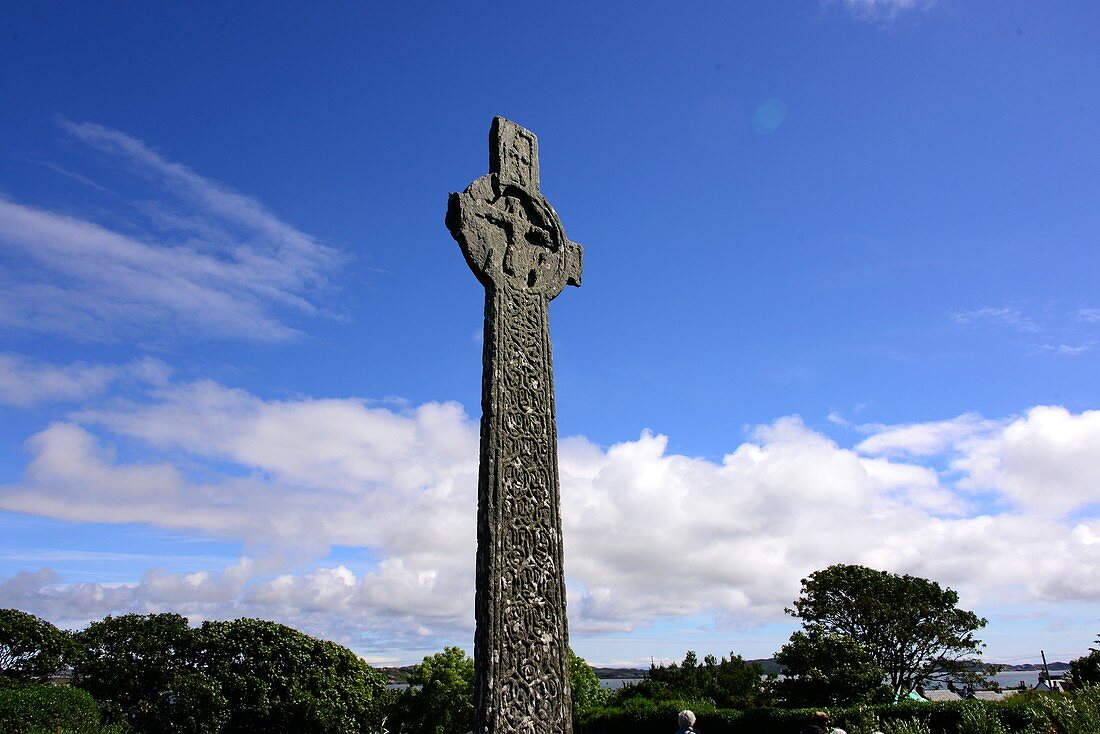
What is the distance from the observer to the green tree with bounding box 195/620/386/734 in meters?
18.8

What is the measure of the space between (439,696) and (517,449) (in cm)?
1875

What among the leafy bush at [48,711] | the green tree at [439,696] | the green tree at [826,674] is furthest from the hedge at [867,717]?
the leafy bush at [48,711]

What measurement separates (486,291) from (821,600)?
95.5 feet

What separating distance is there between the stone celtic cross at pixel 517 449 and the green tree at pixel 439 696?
58.7 feet

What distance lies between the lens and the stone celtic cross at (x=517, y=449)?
5.20 meters

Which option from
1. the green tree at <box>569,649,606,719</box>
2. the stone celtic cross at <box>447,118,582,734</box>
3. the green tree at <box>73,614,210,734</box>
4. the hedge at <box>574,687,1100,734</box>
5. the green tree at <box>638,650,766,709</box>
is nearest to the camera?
the stone celtic cross at <box>447,118,582,734</box>

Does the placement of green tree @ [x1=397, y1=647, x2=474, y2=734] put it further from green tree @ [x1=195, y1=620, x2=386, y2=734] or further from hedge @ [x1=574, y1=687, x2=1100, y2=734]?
hedge @ [x1=574, y1=687, x2=1100, y2=734]

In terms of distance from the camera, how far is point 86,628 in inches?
784

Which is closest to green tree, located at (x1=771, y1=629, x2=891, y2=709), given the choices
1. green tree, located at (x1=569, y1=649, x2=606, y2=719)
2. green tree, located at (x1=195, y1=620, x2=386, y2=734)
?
green tree, located at (x1=569, y1=649, x2=606, y2=719)

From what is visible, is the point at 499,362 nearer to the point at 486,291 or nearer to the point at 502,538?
the point at 486,291

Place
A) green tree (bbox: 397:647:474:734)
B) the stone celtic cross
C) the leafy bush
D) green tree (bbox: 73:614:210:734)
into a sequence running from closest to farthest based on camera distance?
the stone celtic cross → the leafy bush → green tree (bbox: 73:614:210:734) → green tree (bbox: 397:647:474:734)

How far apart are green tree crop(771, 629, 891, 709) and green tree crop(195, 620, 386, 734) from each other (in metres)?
13.0

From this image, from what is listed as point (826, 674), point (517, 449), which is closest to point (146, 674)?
point (517, 449)

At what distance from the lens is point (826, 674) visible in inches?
913
